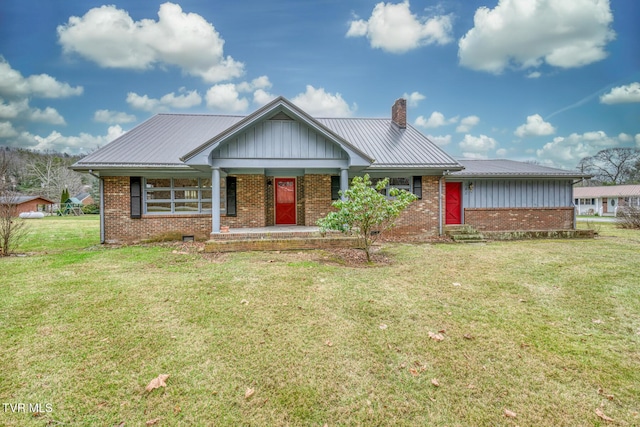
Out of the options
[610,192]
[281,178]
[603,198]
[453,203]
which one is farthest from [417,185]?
[603,198]

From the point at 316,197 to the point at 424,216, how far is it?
15.5 ft

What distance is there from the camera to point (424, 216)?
12039 mm

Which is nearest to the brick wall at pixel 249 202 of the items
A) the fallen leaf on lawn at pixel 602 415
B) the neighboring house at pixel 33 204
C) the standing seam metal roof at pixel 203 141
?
the standing seam metal roof at pixel 203 141

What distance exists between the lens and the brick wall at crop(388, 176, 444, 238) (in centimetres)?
1194

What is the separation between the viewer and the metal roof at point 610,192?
111 feet

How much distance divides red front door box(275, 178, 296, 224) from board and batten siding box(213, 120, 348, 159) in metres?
2.68

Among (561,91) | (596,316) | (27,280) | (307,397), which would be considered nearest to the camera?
(307,397)

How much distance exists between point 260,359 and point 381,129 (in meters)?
13.8

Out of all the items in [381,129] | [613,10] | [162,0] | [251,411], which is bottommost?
[251,411]

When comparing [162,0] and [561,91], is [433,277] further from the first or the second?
[561,91]

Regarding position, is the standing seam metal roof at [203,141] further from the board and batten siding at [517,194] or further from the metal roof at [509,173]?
the board and batten siding at [517,194]

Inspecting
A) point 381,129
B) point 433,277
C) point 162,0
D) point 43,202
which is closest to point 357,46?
point 381,129

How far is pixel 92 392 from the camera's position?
8.40 ft

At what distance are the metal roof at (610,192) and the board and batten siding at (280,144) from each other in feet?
142
